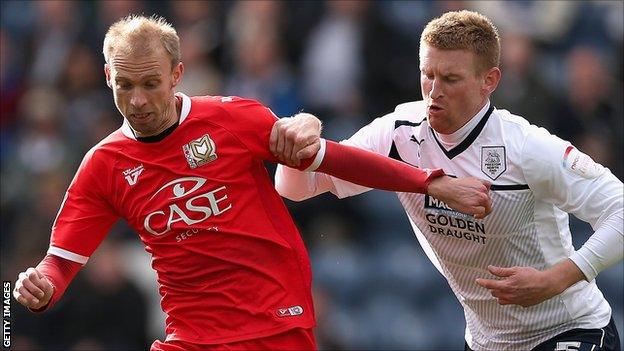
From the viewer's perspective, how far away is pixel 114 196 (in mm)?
5949

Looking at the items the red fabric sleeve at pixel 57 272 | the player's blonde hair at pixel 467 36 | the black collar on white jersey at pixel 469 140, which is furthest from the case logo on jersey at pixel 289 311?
the player's blonde hair at pixel 467 36

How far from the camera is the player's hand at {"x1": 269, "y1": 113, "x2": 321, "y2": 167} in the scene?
5773mm

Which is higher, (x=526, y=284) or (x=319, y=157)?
(x=319, y=157)

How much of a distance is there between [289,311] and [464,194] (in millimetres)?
970

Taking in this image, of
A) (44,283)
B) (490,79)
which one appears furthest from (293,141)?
(44,283)

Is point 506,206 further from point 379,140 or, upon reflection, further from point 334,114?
point 334,114

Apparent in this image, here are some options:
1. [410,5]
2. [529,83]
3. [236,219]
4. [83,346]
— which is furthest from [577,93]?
[236,219]

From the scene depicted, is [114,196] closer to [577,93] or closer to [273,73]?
[273,73]

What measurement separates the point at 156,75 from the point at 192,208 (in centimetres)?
63

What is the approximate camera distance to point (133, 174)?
233 inches

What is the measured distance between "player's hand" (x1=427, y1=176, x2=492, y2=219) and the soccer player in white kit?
0.35 metres

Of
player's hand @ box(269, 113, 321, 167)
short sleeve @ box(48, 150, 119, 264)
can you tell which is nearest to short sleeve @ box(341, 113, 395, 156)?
player's hand @ box(269, 113, 321, 167)

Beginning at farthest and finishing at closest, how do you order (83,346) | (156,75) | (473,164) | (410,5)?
(410,5), (83,346), (473,164), (156,75)

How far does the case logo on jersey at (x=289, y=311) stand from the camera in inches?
228
